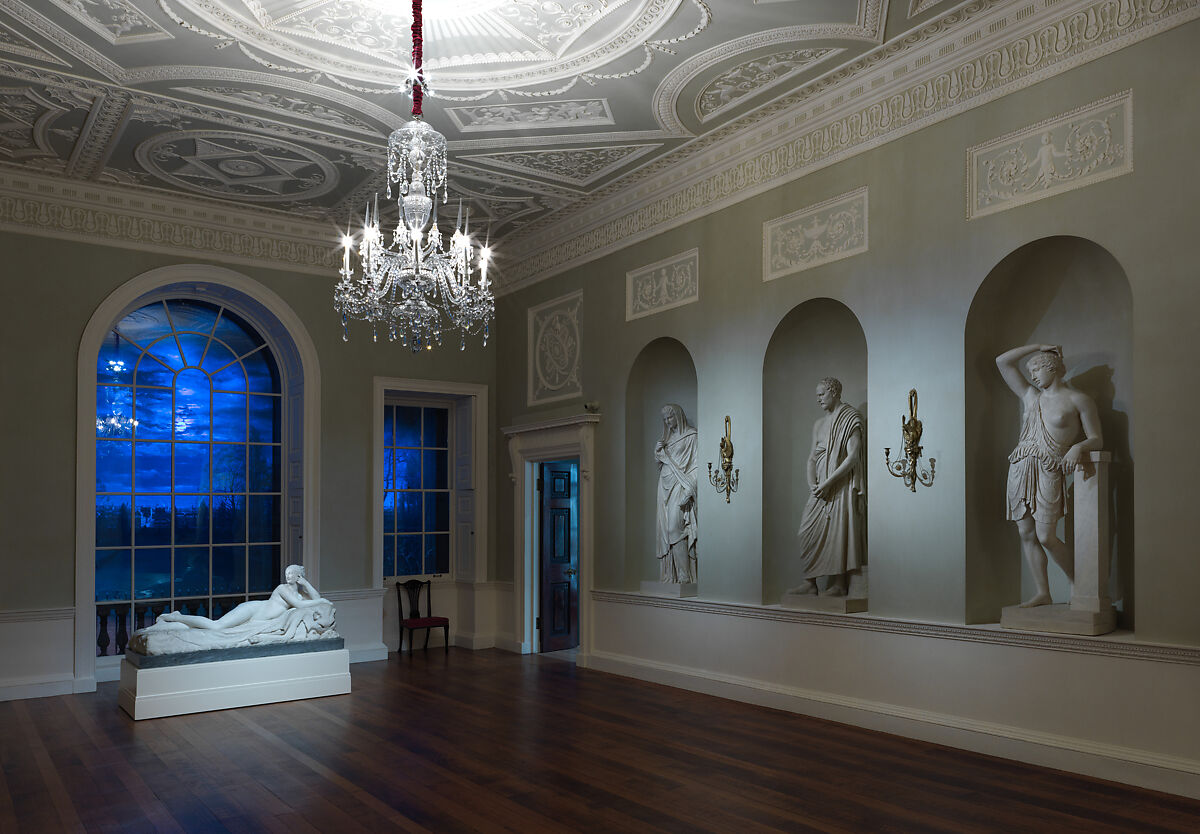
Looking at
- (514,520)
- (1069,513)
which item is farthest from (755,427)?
(514,520)

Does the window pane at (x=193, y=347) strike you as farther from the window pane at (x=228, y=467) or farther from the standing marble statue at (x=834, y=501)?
the standing marble statue at (x=834, y=501)

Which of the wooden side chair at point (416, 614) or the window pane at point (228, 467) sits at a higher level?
the window pane at point (228, 467)

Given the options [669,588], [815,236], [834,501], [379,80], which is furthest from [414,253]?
[669,588]

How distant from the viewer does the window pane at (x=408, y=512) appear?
11000mm

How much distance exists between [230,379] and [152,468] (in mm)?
1200

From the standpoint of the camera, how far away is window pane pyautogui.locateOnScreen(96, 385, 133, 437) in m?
9.25

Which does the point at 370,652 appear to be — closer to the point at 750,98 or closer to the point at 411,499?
the point at 411,499

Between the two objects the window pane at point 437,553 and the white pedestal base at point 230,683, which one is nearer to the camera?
the white pedestal base at point 230,683

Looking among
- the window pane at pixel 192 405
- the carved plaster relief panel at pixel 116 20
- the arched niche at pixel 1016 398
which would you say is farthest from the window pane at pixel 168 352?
the arched niche at pixel 1016 398

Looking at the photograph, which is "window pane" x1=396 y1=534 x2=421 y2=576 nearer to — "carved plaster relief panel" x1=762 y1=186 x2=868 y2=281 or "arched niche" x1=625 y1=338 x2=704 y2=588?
"arched niche" x1=625 y1=338 x2=704 y2=588

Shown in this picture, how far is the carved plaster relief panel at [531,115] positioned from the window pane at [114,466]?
477 cm

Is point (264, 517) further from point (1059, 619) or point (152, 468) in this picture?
point (1059, 619)

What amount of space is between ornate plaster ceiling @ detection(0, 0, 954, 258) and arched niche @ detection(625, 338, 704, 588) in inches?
68.5

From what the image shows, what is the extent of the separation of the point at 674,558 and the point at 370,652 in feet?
12.3
